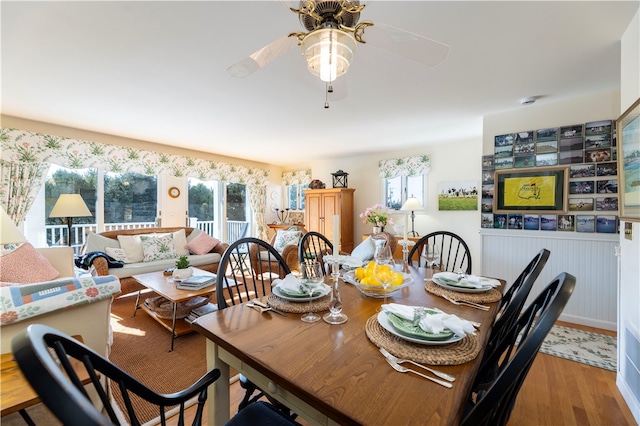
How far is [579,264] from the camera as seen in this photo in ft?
8.92

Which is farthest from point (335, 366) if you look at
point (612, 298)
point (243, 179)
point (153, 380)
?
point (243, 179)

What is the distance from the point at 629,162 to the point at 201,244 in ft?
15.7

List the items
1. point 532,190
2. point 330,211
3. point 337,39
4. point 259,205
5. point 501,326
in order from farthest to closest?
point 259,205 < point 330,211 < point 532,190 < point 337,39 < point 501,326

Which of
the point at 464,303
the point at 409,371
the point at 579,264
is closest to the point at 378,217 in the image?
the point at 579,264

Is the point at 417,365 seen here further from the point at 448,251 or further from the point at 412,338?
the point at 448,251

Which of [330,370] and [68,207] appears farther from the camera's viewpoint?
→ [68,207]

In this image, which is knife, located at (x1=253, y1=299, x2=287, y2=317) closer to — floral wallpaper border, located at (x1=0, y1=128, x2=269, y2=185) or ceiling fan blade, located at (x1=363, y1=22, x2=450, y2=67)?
ceiling fan blade, located at (x1=363, y1=22, x2=450, y2=67)

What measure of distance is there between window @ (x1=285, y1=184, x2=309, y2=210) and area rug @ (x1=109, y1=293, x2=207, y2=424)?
4117mm

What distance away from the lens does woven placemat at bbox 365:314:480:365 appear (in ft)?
2.56

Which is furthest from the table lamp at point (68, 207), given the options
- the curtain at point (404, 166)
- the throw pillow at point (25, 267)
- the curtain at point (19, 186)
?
the curtain at point (404, 166)

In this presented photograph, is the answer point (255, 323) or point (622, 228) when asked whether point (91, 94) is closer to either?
point (255, 323)

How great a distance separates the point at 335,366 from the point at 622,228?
2.35m

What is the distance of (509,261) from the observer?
3.08 metres

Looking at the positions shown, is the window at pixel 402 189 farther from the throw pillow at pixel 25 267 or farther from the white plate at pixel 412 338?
the throw pillow at pixel 25 267
